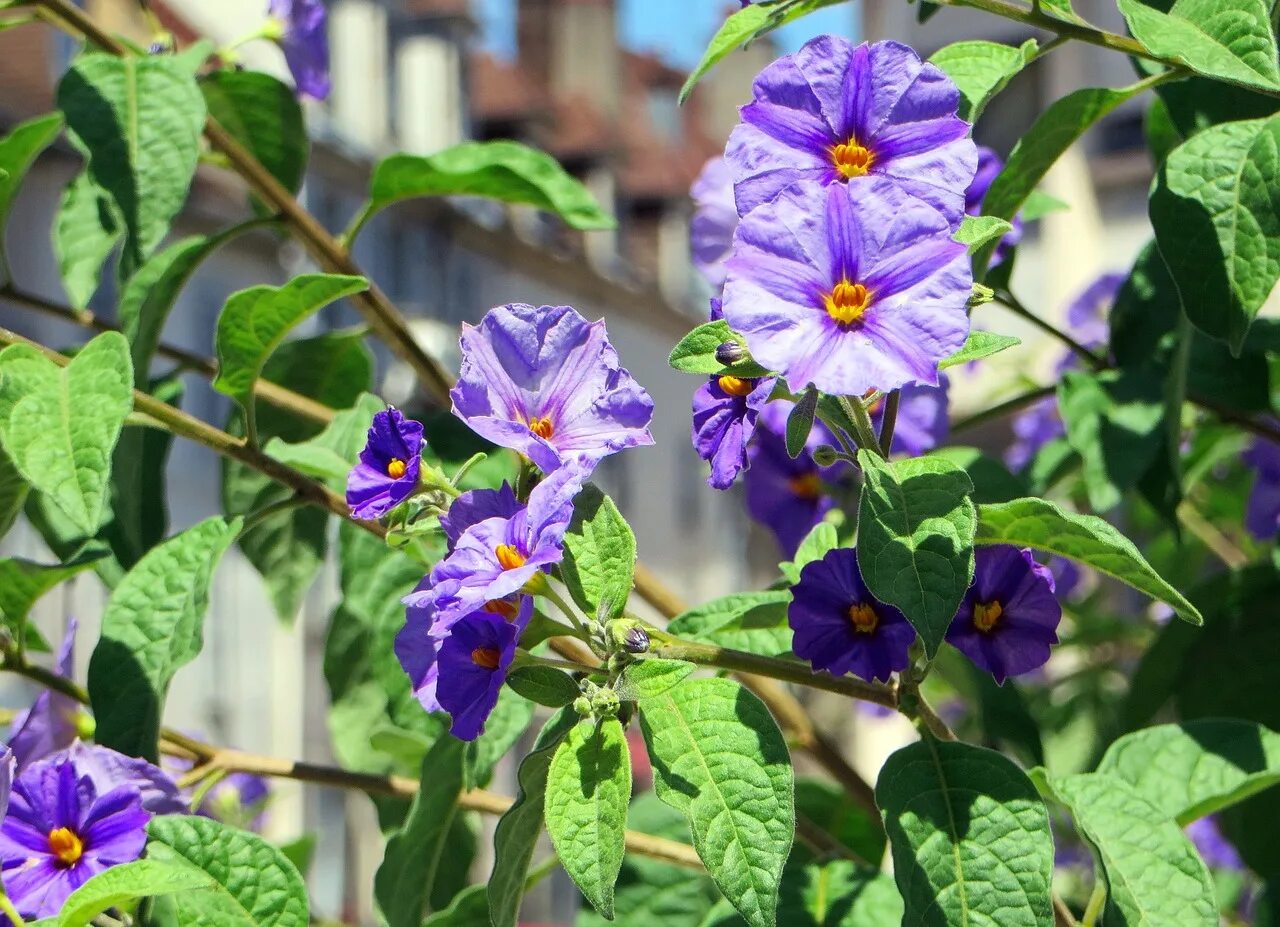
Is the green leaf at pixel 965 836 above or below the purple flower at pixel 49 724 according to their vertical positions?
above

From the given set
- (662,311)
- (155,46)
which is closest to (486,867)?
(662,311)

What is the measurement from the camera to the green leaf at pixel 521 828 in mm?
680

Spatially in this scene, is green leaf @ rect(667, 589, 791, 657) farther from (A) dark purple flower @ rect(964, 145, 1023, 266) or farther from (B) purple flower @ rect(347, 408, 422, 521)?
(A) dark purple flower @ rect(964, 145, 1023, 266)

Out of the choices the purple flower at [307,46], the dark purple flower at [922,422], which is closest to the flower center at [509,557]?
the dark purple flower at [922,422]

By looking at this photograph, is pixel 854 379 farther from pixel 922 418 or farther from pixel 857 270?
pixel 922 418

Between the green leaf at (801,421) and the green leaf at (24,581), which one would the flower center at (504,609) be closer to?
the green leaf at (801,421)

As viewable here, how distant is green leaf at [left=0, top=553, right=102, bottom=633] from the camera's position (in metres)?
0.93

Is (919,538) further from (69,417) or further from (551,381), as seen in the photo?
(69,417)

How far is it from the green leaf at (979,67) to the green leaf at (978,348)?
0.12 meters

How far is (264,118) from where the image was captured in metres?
1.12

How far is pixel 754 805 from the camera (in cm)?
62

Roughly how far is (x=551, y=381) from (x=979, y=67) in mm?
263

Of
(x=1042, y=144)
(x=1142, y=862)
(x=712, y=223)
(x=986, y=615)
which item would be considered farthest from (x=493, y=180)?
(x=1142, y=862)

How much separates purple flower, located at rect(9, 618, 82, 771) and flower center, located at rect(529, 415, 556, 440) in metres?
0.35
